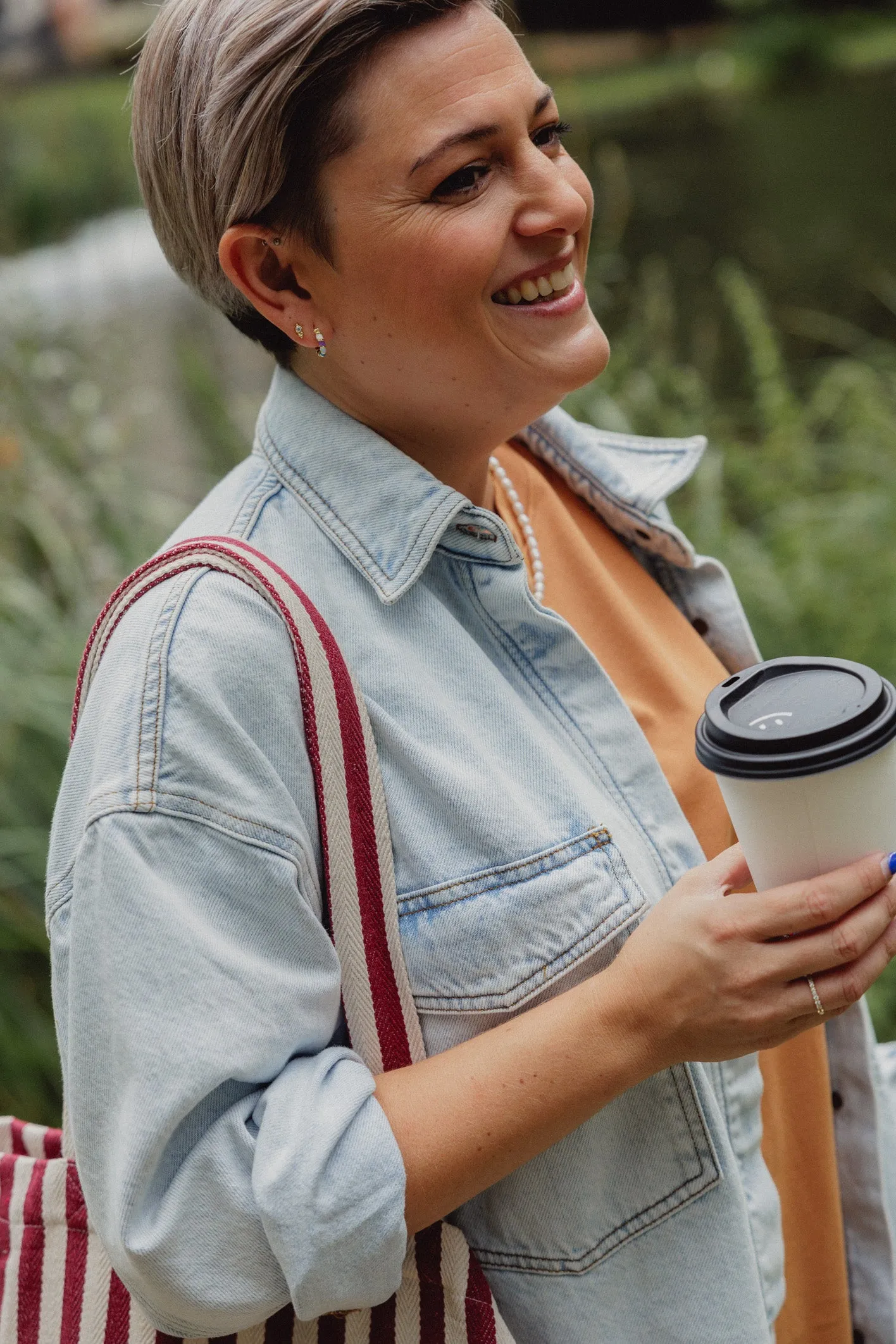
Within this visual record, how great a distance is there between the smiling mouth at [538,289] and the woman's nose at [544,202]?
0.14 feet

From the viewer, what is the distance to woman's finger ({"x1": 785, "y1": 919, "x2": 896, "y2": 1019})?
1.09 meters

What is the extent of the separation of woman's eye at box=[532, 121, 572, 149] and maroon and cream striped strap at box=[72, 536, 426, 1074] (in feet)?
1.74

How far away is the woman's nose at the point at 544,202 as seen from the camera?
125 centimetres

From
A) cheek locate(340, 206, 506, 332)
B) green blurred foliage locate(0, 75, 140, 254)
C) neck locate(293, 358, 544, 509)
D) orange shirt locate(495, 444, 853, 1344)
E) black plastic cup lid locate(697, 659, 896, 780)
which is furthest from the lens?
green blurred foliage locate(0, 75, 140, 254)

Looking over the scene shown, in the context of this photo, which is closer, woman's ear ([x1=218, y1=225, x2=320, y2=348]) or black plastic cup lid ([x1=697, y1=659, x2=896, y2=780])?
black plastic cup lid ([x1=697, y1=659, x2=896, y2=780])

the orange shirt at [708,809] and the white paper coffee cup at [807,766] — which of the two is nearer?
A: the white paper coffee cup at [807,766]

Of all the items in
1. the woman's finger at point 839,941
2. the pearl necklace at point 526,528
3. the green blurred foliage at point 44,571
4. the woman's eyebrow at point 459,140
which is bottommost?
the green blurred foliage at point 44,571

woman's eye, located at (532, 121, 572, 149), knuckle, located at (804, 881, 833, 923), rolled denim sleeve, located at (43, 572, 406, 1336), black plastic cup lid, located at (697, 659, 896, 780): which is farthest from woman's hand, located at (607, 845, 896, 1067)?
woman's eye, located at (532, 121, 572, 149)

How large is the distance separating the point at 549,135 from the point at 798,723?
2.25ft

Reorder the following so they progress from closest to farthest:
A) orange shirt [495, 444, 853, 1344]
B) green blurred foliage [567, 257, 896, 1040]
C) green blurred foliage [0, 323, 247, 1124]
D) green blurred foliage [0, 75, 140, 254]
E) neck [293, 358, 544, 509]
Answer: neck [293, 358, 544, 509]
orange shirt [495, 444, 853, 1344]
green blurred foliage [0, 323, 247, 1124]
green blurred foliage [567, 257, 896, 1040]
green blurred foliage [0, 75, 140, 254]

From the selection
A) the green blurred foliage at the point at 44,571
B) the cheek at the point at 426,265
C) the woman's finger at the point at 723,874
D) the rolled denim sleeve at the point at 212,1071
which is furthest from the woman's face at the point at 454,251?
the green blurred foliage at the point at 44,571

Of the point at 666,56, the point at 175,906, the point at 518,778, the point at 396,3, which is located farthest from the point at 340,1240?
the point at 666,56

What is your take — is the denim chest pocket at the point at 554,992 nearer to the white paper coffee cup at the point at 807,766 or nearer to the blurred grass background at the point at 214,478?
the white paper coffee cup at the point at 807,766

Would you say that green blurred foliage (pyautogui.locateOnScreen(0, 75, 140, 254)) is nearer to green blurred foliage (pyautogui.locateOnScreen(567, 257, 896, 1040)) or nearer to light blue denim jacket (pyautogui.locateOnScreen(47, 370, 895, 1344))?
green blurred foliage (pyautogui.locateOnScreen(567, 257, 896, 1040))
